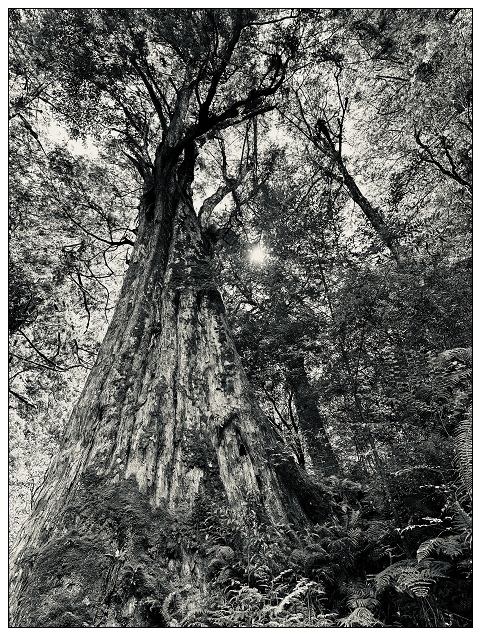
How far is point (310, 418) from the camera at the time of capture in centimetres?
753

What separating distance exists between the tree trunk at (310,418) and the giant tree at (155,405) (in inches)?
94.1

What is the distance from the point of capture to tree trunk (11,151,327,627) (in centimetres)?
246

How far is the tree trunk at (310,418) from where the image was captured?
6.73 m

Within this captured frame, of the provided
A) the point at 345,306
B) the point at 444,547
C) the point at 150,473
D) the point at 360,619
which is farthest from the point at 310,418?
the point at 360,619

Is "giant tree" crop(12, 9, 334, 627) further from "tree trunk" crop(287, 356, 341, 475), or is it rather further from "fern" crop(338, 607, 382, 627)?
"tree trunk" crop(287, 356, 341, 475)

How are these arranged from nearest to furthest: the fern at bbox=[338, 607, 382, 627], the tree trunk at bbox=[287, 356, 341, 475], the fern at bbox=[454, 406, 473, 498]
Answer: the fern at bbox=[338, 607, 382, 627]
the fern at bbox=[454, 406, 473, 498]
the tree trunk at bbox=[287, 356, 341, 475]

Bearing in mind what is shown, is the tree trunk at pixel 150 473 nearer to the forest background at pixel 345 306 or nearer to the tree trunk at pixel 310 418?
the forest background at pixel 345 306

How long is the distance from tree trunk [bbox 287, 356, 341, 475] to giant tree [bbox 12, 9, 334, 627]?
2.39 meters

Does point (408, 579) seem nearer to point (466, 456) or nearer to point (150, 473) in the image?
point (466, 456)

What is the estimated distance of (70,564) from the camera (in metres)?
2.53

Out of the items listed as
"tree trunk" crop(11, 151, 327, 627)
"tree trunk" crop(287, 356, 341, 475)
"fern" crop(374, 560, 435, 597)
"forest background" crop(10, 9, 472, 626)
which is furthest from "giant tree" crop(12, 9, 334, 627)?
"tree trunk" crop(287, 356, 341, 475)

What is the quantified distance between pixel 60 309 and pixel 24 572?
360 inches
